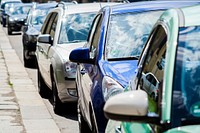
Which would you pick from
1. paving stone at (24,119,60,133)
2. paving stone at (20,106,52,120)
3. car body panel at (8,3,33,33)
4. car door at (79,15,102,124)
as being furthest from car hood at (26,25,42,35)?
car body panel at (8,3,33,33)

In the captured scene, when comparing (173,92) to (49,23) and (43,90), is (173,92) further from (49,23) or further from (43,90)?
(49,23)

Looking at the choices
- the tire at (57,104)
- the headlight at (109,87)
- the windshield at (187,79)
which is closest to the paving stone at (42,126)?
the tire at (57,104)

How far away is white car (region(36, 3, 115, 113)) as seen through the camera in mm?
8398

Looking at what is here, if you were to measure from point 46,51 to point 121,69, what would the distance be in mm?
4696

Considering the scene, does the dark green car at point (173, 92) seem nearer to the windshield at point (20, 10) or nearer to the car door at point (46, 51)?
the car door at point (46, 51)

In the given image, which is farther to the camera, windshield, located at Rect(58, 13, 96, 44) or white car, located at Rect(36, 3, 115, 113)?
windshield, located at Rect(58, 13, 96, 44)

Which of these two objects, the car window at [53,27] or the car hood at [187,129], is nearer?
the car hood at [187,129]

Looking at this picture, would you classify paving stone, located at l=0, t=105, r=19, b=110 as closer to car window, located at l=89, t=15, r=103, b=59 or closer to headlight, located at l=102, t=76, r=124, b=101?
car window, located at l=89, t=15, r=103, b=59

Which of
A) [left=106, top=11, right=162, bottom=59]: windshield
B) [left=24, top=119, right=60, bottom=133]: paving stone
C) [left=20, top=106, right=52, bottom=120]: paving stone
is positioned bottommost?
[left=20, top=106, right=52, bottom=120]: paving stone

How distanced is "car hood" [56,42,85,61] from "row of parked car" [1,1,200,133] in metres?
0.02

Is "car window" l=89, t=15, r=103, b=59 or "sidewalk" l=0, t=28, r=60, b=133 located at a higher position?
"car window" l=89, t=15, r=103, b=59

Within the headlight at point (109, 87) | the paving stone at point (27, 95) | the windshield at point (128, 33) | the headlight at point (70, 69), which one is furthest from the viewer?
the paving stone at point (27, 95)

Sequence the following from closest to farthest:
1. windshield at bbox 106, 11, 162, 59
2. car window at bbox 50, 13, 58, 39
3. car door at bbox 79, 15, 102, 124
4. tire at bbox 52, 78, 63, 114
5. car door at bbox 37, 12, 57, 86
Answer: car door at bbox 79, 15, 102, 124 → windshield at bbox 106, 11, 162, 59 → tire at bbox 52, 78, 63, 114 → car door at bbox 37, 12, 57, 86 → car window at bbox 50, 13, 58, 39

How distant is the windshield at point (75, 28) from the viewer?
972cm
